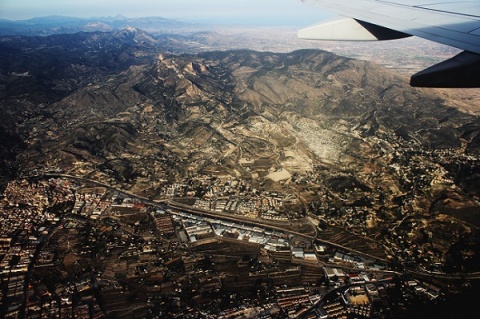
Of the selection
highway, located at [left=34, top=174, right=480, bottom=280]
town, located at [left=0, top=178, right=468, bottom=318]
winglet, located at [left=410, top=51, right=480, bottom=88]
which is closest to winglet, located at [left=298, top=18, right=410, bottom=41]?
winglet, located at [left=410, top=51, right=480, bottom=88]

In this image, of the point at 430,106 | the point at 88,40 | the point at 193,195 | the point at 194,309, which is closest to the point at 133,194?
the point at 193,195

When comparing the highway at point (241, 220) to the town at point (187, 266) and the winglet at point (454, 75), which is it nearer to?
the town at point (187, 266)

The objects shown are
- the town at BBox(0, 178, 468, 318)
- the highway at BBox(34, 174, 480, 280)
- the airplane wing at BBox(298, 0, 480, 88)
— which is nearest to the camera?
the airplane wing at BBox(298, 0, 480, 88)

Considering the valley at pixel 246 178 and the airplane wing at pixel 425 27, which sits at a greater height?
the airplane wing at pixel 425 27

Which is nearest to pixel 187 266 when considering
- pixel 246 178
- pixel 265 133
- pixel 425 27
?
pixel 246 178

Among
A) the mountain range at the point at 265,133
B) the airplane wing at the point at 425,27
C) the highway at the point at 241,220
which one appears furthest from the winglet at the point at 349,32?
the mountain range at the point at 265,133

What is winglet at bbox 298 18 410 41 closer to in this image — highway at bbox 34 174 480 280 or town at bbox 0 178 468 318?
town at bbox 0 178 468 318

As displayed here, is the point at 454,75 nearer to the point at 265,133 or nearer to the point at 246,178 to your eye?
the point at 246,178

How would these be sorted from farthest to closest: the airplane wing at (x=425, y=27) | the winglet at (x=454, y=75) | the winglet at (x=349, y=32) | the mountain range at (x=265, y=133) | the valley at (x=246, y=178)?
the mountain range at (x=265, y=133)
the valley at (x=246, y=178)
the winglet at (x=349, y=32)
the airplane wing at (x=425, y=27)
the winglet at (x=454, y=75)

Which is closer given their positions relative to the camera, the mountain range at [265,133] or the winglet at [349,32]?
the winglet at [349,32]
